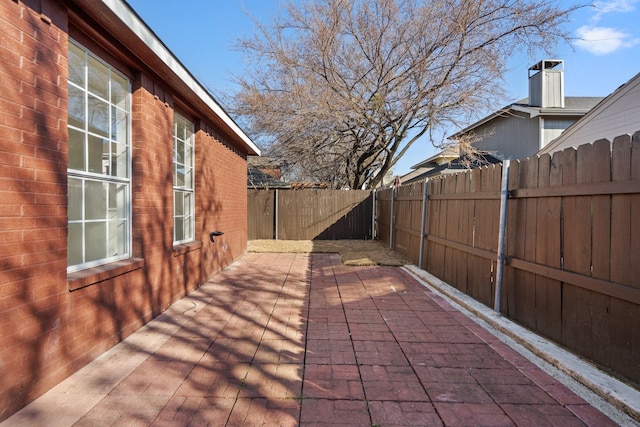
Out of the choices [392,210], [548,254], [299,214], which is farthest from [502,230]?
[299,214]

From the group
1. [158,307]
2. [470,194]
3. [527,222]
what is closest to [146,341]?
[158,307]

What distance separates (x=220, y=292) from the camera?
5391mm

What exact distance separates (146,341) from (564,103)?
17.1m

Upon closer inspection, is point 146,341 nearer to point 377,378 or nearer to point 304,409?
point 304,409

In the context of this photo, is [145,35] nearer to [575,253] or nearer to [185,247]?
[185,247]

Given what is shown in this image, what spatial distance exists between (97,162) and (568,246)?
170 inches

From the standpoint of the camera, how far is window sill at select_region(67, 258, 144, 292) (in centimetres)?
277

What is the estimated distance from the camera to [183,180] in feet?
17.7

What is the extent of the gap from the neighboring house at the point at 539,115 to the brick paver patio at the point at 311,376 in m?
10.5

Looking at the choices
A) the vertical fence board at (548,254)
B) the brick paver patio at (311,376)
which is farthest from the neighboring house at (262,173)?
the vertical fence board at (548,254)

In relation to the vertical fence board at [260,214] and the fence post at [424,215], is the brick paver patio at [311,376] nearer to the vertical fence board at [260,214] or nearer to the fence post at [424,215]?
the fence post at [424,215]

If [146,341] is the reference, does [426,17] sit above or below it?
above

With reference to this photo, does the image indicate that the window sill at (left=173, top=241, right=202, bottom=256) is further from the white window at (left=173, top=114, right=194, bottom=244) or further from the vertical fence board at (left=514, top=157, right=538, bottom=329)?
the vertical fence board at (left=514, top=157, right=538, bottom=329)

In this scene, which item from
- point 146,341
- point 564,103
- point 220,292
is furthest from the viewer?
point 564,103
